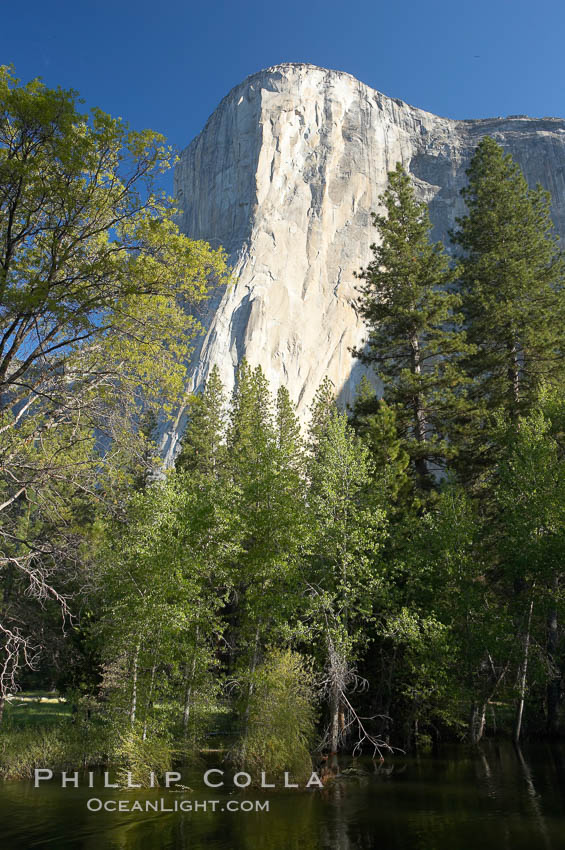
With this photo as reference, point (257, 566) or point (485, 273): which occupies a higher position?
point (485, 273)

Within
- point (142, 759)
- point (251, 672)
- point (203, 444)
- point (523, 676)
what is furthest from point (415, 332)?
point (203, 444)

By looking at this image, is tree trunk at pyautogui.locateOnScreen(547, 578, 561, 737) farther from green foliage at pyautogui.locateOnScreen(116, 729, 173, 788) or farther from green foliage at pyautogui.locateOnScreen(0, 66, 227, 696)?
green foliage at pyautogui.locateOnScreen(0, 66, 227, 696)

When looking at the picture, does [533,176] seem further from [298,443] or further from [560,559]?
[560,559]

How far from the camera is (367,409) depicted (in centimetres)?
2372

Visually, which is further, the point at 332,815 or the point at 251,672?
the point at 251,672

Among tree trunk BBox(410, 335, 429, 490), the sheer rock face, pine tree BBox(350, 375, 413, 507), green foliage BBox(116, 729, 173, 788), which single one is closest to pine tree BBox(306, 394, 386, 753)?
pine tree BBox(350, 375, 413, 507)

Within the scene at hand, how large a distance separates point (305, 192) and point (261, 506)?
214ft

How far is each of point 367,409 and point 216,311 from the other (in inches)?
1783

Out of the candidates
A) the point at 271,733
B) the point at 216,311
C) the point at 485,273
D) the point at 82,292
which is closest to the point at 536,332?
the point at 485,273

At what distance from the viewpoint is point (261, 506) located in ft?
59.4

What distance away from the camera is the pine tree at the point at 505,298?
2269cm

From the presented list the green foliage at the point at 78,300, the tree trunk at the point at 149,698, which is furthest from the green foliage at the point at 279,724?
the green foliage at the point at 78,300

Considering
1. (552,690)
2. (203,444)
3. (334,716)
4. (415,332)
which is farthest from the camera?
(203,444)

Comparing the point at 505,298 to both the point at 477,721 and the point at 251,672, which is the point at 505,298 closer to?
the point at 477,721
